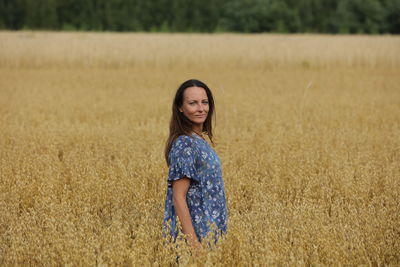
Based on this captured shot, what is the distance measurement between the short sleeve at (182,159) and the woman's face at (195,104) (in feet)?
0.48

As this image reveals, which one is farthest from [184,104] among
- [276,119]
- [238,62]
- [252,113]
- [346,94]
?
[238,62]

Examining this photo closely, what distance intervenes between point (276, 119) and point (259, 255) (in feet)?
19.4

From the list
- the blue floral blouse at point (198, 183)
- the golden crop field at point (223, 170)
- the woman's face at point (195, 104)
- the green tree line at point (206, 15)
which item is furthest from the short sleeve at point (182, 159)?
the green tree line at point (206, 15)

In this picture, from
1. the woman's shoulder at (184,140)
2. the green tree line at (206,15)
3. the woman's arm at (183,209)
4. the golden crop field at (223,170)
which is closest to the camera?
the woman's arm at (183,209)

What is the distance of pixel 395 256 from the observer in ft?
11.7

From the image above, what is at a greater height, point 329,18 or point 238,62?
point 329,18

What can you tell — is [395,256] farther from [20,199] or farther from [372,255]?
[20,199]

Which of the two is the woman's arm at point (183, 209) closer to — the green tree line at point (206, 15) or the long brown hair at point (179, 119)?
the long brown hair at point (179, 119)

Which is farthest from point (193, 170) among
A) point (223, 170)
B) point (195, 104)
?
point (223, 170)

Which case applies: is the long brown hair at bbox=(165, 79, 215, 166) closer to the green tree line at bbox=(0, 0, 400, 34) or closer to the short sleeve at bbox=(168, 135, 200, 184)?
the short sleeve at bbox=(168, 135, 200, 184)

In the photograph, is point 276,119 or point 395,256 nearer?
point 395,256

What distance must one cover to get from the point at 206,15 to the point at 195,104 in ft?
160

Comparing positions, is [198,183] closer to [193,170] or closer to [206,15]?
[193,170]

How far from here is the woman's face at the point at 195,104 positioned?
3426 millimetres
